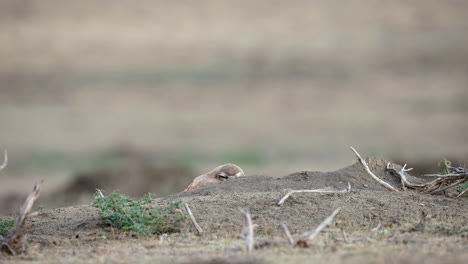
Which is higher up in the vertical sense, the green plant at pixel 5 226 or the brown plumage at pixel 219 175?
the brown plumage at pixel 219 175

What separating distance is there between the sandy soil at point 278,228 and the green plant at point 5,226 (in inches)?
9.6

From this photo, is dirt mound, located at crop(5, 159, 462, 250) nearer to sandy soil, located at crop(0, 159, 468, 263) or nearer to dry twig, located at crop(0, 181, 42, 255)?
sandy soil, located at crop(0, 159, 468, 263)

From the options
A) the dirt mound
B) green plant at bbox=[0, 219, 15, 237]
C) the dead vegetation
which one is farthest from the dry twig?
green plant at bbox=[0, 219, 15, 237]

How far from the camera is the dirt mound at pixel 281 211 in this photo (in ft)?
18.5

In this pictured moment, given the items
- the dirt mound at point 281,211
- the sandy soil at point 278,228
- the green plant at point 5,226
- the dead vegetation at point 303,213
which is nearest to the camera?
the sandy soil at point 278,228

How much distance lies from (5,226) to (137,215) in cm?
144

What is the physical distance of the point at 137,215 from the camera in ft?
19.1

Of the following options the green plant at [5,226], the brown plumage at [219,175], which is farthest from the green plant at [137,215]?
the brown plumage at [219,175]

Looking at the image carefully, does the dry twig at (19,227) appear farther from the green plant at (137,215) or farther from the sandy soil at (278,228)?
the green plant at (137,215)

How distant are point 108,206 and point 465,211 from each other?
3.75m

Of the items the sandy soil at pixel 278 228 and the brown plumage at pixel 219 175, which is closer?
the sandy soil at pixel 278 228

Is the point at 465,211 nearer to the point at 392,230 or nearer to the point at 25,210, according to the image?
the point at 392,230

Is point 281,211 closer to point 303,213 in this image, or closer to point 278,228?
point 303,213

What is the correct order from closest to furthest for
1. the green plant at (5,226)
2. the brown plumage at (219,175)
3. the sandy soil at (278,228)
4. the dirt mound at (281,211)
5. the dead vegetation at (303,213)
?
the sandy soil at (278,228) < the dead vegetation at (303,213) < the dirt mound at (281,211) < the green plant at (5,226) < the brown plumage at (219,175)
